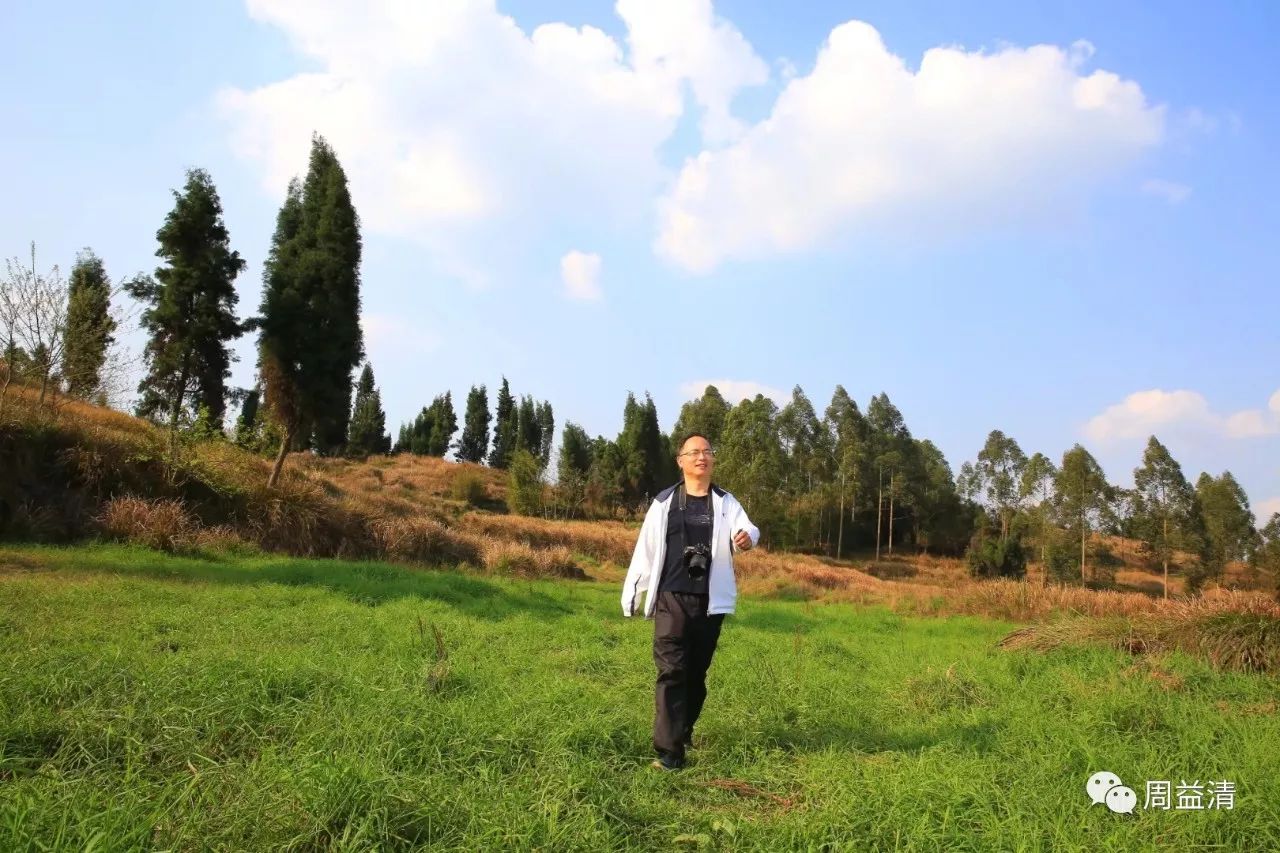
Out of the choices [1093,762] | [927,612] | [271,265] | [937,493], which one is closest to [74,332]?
[271,265]

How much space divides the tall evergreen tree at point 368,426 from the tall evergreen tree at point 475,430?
641 centimetres

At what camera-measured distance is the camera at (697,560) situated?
4.12 meters

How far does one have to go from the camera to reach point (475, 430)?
63.2 meters

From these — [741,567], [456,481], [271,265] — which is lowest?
[741,567]

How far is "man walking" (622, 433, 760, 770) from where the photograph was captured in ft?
13.0

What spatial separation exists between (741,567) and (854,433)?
2776 centimetres

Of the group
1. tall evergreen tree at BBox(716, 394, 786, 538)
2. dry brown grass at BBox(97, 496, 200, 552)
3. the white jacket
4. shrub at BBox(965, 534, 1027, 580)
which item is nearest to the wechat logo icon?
the white jacket

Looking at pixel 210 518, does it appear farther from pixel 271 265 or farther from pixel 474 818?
pixel 474 818

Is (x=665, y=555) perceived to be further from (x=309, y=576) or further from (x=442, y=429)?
(x=442, y=429)

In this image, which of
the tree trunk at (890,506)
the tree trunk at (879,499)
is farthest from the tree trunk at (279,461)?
the tree trunk at (890,506)

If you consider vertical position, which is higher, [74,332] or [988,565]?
[74,332]

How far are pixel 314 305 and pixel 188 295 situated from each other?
4.58 metres

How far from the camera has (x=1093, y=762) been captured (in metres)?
3.71

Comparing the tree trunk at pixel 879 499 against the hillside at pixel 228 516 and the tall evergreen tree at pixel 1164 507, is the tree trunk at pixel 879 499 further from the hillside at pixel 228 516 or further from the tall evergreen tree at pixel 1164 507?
the hillside at pixel 228 516
